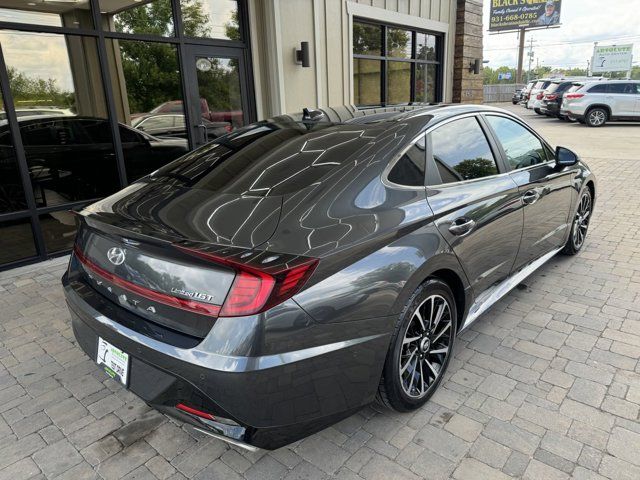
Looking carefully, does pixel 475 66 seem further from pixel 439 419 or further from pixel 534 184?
pixel 439 419

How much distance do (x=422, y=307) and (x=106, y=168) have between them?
4434 millimetres

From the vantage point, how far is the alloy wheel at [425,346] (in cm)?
233

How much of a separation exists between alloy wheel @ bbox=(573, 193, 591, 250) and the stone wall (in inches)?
280

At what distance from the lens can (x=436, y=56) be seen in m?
10.8

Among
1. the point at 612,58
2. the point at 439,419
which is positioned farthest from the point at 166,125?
the point at 612,58

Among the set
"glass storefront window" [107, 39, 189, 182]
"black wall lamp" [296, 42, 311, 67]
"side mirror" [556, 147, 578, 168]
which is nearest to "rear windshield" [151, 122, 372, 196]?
"side mirror" [556, 147, 578, 168]

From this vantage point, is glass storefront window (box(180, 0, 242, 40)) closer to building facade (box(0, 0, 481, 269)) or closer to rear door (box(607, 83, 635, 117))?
building facade (box(0, 0, 481, 269))

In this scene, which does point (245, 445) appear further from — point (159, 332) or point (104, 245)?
point (104, 245)

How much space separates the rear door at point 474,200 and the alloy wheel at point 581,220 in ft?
5.41

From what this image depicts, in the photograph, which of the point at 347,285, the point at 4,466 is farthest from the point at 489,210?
the point at 4,466

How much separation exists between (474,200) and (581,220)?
2528 millimetres

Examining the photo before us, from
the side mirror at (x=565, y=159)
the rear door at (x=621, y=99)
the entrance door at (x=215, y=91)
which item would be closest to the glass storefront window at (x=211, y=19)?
the entrance door at (x=215, y=91)

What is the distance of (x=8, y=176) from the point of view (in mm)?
4727

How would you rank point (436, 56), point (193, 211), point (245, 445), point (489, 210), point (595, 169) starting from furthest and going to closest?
point (436, 56), point (595, 169), point (489, 210), point (193, 211), point (245, 445)
